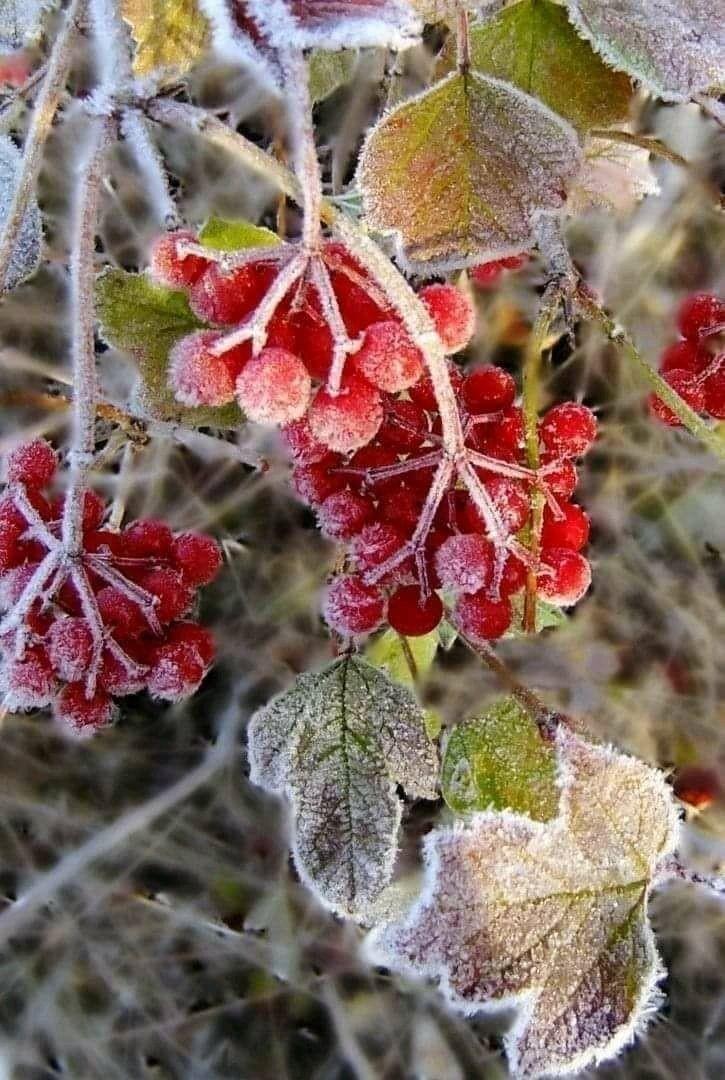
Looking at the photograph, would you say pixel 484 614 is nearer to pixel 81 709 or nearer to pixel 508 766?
pixel 508 766

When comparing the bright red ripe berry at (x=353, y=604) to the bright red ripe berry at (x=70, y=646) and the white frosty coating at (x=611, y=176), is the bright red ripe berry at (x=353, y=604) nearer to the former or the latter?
the bright red ripe berry at (x=70, y=646)

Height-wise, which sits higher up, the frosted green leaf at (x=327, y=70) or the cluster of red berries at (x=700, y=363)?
the frosted green leaf at (x=327, y=70)

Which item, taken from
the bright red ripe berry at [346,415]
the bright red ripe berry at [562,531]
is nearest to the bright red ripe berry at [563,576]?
the bright red ripe berry at [562,531]

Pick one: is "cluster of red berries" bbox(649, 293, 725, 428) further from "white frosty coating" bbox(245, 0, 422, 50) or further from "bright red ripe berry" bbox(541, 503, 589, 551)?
"white frosty coating" bbox(245, 0, 422, 50)

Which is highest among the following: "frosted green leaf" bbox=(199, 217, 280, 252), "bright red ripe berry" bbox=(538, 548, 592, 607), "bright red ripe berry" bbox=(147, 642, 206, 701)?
"frosted green leaf" bbox=(199, 217, 280, 252)

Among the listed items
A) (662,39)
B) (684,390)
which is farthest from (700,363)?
(662,39)

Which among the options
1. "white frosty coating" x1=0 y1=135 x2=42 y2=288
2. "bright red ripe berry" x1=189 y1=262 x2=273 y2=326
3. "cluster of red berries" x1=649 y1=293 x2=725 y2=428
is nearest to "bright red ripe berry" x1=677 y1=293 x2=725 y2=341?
"cluster of red berries" x1=649 y1=293 x2=725 y2=428
